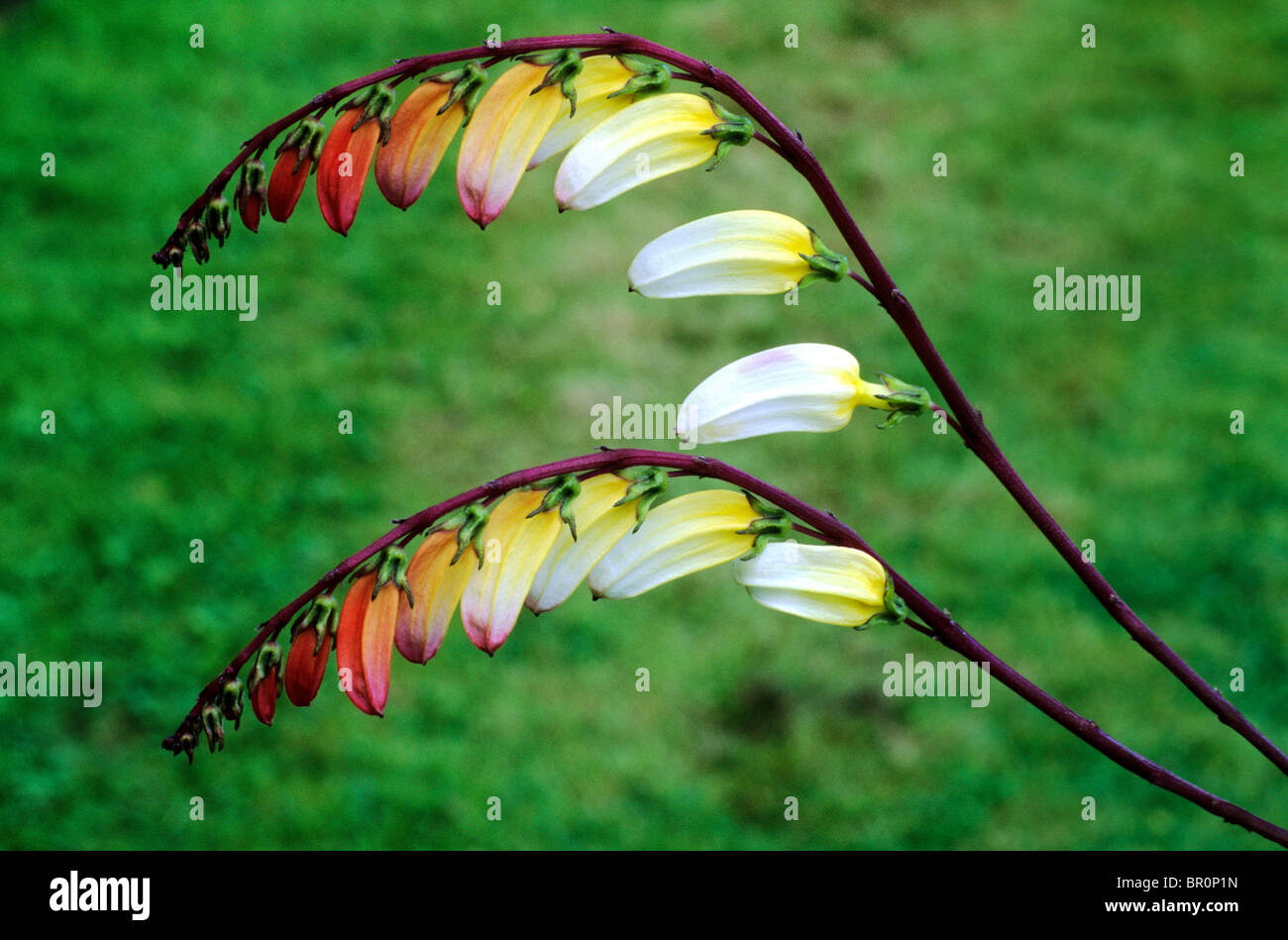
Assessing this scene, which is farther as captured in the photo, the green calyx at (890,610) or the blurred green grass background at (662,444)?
the blurred green grass background at (662,444)

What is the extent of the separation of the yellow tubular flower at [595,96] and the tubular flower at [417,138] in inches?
1.7

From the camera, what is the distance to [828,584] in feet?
1.99

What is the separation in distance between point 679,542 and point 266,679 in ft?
0.65

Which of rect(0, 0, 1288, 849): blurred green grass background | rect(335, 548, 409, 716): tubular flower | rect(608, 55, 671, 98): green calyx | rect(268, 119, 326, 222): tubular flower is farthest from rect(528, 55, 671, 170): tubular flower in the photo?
rect(0, 0, 1288, 849): blurred green grass background

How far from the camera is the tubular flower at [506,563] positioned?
23.0 inches

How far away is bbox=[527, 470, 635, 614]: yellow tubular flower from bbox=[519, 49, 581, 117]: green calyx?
18cm

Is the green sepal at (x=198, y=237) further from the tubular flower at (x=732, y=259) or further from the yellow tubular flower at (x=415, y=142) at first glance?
the tubular flower at (x=732, y=259)

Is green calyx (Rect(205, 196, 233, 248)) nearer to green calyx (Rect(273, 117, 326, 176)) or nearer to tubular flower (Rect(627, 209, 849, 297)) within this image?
green calyx (Rect(273, 117, 326, 176))

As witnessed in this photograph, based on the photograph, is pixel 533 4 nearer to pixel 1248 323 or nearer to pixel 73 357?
pixel 73 357

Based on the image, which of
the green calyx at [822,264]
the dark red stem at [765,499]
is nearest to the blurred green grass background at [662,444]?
the dark red stem at [765,499]

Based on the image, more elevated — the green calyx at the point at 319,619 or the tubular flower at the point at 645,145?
the tubular flower at the point at 645,145

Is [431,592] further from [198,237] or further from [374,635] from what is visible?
[198,237]
